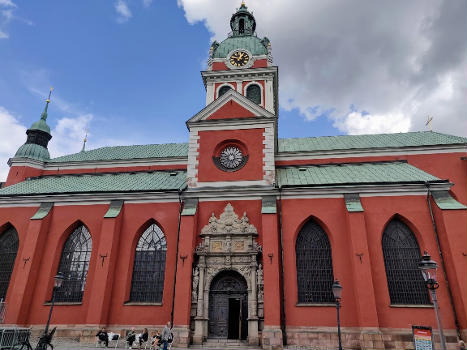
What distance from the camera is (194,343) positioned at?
19156mm

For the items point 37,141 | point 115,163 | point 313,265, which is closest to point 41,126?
point 37,141

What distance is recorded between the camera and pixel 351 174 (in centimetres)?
2377

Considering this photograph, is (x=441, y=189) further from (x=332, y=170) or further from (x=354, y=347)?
(x=354, y=347)

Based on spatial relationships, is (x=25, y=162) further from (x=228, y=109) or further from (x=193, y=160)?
(x=228, y=109)

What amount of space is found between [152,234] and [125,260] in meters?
2.44

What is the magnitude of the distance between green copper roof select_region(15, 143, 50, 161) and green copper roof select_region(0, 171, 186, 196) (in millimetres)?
3968

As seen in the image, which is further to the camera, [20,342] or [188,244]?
[188,244]

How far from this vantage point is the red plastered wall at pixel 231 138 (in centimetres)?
2323

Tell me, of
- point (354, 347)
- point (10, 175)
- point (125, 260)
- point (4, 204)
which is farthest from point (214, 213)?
point (10, 175)

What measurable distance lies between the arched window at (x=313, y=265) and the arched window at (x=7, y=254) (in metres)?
20.2

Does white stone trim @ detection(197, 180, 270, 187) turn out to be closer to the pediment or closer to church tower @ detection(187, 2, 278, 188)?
church tower @ detection(187, 2, 278, 188)

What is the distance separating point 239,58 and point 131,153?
14.0m

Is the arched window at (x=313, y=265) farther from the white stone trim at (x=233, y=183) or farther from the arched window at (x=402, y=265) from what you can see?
the white stone trim at (x=233, y=183)

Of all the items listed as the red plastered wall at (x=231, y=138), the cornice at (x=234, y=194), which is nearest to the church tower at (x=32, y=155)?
the cornice at (x=234, y=194)
